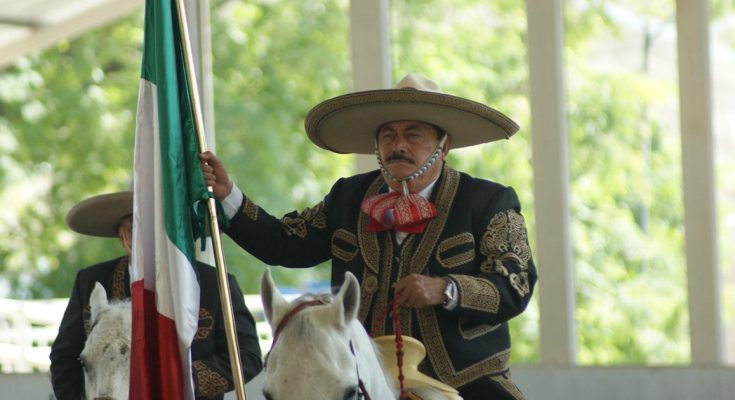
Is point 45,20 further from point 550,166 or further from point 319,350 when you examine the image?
point 319,350

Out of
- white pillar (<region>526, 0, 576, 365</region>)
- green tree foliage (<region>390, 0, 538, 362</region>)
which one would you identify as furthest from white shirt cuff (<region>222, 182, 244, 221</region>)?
green tree foliage (<region>390, 0, 538, 362</region>)

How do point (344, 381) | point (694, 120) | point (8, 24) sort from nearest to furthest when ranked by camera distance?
point (344, 381) < point (694, 120) < point (8, 24)

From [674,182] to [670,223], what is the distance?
1.64 feet

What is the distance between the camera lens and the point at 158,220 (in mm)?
4781

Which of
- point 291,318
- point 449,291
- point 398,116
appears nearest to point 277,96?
point 398,116

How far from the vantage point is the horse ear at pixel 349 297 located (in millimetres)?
3877

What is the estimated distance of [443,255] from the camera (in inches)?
195

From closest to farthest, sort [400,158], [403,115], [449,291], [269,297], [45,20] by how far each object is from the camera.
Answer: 1. [269,297]
2. [449,291]
3. [400,158]
4. [403,115]
5. [45,20]

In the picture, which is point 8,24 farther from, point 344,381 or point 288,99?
point 344,381

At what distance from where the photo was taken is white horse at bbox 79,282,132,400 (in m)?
4.82

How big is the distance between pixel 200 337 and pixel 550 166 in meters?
2.95

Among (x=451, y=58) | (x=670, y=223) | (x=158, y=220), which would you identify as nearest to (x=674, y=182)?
(x=670, y=223)

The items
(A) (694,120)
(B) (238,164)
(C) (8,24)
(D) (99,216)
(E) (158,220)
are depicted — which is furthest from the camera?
(B) (238,164)

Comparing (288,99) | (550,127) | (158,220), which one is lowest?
(158,220)
